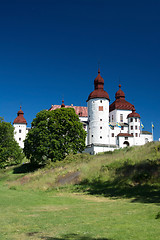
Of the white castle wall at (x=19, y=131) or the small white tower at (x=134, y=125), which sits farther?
the white castle wall at (x=19, y=131)

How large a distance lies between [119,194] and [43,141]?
27.7m

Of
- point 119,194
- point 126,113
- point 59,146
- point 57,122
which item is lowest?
point 119,194

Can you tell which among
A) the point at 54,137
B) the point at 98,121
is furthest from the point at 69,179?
the point at 98,121

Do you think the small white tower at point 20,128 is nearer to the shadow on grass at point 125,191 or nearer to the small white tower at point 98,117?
the small white tower at point 98,117

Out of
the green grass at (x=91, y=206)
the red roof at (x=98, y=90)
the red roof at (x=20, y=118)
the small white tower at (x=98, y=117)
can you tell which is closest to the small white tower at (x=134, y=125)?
the small white tower at (x=98, y=117)

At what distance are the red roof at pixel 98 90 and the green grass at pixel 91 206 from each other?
122 ft

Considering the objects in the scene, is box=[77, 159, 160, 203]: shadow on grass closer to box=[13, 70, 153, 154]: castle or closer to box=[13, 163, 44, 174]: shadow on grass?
box=[13, 163, 44, 174]: shadow on grass

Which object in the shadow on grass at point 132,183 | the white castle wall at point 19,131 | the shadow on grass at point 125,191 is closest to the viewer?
the shadow on grass at point 125,191

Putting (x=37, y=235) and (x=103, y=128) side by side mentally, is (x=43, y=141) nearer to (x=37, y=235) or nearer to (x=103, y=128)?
(x=103, y=128)

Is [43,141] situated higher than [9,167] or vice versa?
[43,141]

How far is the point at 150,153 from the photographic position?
84.0 ft

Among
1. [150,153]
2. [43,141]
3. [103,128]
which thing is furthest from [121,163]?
[103,128]

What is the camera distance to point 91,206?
12.1 m

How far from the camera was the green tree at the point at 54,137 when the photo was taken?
138 ft
